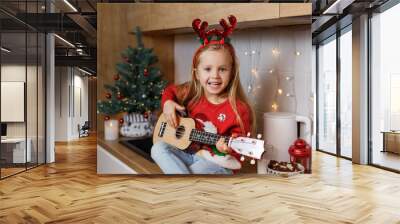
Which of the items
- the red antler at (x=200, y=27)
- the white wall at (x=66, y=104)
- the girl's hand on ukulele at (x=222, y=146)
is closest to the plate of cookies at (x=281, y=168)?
the girl's hand on ukulele at (x=222, y=146)

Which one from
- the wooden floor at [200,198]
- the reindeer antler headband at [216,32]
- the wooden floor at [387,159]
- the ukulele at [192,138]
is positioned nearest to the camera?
the wooden floor at [200,198]

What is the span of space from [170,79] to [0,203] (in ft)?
8.24

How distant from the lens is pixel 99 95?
16.7 ft

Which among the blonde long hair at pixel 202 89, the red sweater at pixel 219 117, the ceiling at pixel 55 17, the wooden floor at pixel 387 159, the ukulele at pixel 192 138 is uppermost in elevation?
the ceiling at pixel 55 17

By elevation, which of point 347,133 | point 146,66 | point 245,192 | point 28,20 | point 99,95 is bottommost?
point 245,192

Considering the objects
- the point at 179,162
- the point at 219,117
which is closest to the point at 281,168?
the point at 219,117

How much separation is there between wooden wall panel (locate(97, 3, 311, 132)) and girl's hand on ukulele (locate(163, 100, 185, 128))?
1.17 ft

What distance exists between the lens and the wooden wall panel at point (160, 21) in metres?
5.00

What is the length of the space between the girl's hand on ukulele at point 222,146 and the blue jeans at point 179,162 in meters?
0.26

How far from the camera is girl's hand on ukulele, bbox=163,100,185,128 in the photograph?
15.9 ft

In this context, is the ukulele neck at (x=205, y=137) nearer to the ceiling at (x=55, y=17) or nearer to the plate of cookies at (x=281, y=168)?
the plate of cookies at (x=281, y=168)

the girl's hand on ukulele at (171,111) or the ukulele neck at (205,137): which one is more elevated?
the girl's hand on ukulele at (171,111)

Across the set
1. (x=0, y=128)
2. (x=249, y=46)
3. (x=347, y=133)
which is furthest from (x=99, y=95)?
(x=347, y=133)

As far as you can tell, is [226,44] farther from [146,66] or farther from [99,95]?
[99,95]
